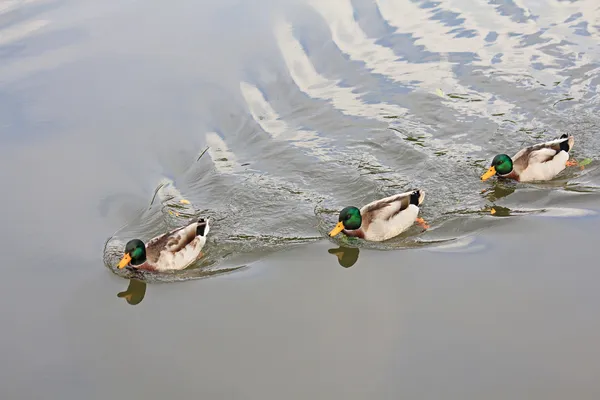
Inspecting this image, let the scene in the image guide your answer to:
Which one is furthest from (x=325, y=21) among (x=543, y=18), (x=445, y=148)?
(x=445, y=148)

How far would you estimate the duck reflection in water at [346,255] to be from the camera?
23.2ft

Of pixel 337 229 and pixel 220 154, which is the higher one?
pixel 220 154

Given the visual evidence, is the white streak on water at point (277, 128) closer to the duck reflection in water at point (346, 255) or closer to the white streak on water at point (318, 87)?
the white streak on water at point (318, 87)

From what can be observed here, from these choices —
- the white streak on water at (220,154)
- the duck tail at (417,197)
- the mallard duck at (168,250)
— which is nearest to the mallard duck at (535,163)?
the duck tail at (417,197)

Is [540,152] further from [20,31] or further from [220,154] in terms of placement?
[20,31]

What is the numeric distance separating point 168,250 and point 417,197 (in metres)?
2.73

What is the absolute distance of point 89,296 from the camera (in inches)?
259

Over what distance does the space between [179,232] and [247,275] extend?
88 centimetres

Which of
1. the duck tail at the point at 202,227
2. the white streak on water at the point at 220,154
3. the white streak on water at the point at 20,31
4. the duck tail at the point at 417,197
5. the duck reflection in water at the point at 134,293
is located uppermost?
the white streak on water at the point at 20,31

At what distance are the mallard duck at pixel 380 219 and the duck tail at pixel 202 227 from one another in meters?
1.31

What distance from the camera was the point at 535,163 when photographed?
827 cm

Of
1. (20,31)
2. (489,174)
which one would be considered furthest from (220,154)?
(20,31)

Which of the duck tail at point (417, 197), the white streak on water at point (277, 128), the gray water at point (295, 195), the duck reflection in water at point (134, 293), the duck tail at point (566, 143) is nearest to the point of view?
the gray water at point (295, 195)

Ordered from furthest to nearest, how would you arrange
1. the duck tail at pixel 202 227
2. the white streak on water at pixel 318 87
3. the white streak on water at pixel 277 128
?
the white streak on water at pixel 318 87, the white streak on water at pixel 277 128, the duck tail at pixel 202 227
